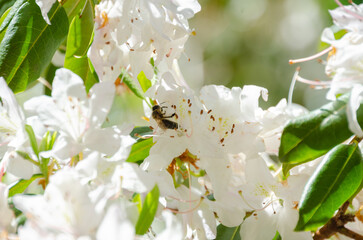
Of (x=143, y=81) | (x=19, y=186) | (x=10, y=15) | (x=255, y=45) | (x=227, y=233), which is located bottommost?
(x=255, y=45)

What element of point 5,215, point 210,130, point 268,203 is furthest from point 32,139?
point 268,203

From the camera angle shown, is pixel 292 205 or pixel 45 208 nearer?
pixel 45 208

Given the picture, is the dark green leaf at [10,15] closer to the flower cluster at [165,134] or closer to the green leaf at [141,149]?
the flower cluster at [165,134]

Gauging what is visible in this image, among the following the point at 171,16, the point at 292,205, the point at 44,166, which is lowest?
the point at 292,205

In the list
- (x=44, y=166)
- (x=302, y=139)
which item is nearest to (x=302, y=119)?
(x=302, y=139)

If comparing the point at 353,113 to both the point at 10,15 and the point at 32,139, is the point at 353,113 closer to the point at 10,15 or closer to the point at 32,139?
the point at 32,139

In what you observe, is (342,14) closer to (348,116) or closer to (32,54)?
(348,116)
